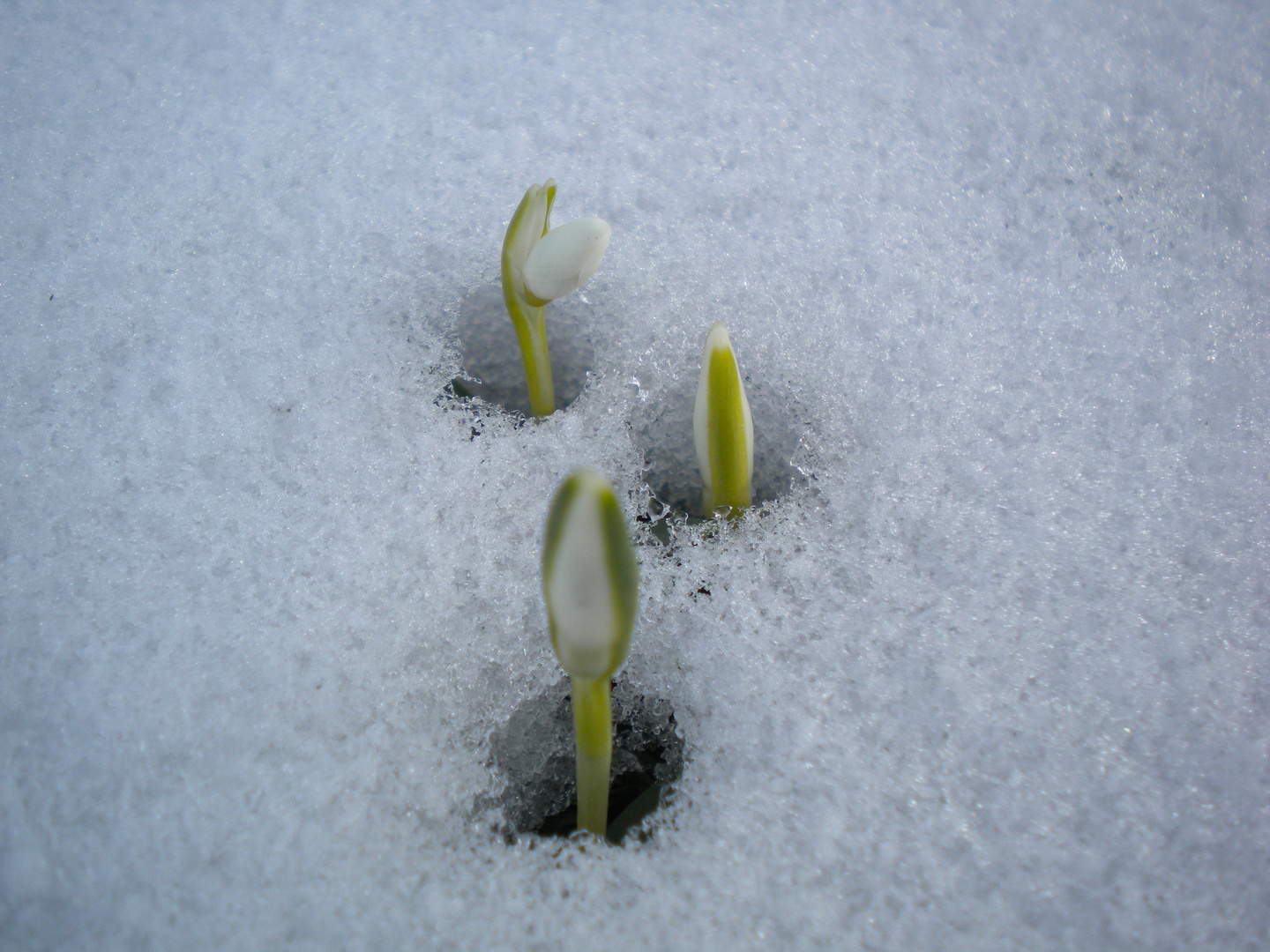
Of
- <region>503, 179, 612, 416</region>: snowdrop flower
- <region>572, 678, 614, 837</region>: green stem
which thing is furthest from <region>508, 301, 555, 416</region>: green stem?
<region>572, 678, 614, 837</region>: green stem

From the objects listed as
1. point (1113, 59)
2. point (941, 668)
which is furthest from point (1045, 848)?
point (1113, 59)

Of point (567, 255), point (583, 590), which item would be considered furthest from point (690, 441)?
point (583, 590)

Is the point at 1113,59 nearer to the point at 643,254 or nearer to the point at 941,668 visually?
the point at 643,254

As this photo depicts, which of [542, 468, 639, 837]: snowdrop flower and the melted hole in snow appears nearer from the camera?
[542, 468, 639, 837]: snowdrop flower

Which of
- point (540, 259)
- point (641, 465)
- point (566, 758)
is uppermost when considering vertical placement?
point (540, 259)

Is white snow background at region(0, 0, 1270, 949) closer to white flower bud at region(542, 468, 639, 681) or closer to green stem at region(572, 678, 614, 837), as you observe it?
green stem at region(572, 678, 614, 837)

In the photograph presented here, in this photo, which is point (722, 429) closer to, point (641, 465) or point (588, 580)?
point (641, 465)

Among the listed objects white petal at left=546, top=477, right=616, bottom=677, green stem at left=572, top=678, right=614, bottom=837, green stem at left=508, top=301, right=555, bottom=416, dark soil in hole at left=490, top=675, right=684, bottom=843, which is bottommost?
dark soil in hole at left=490, top=675, right=684, bottom=843
